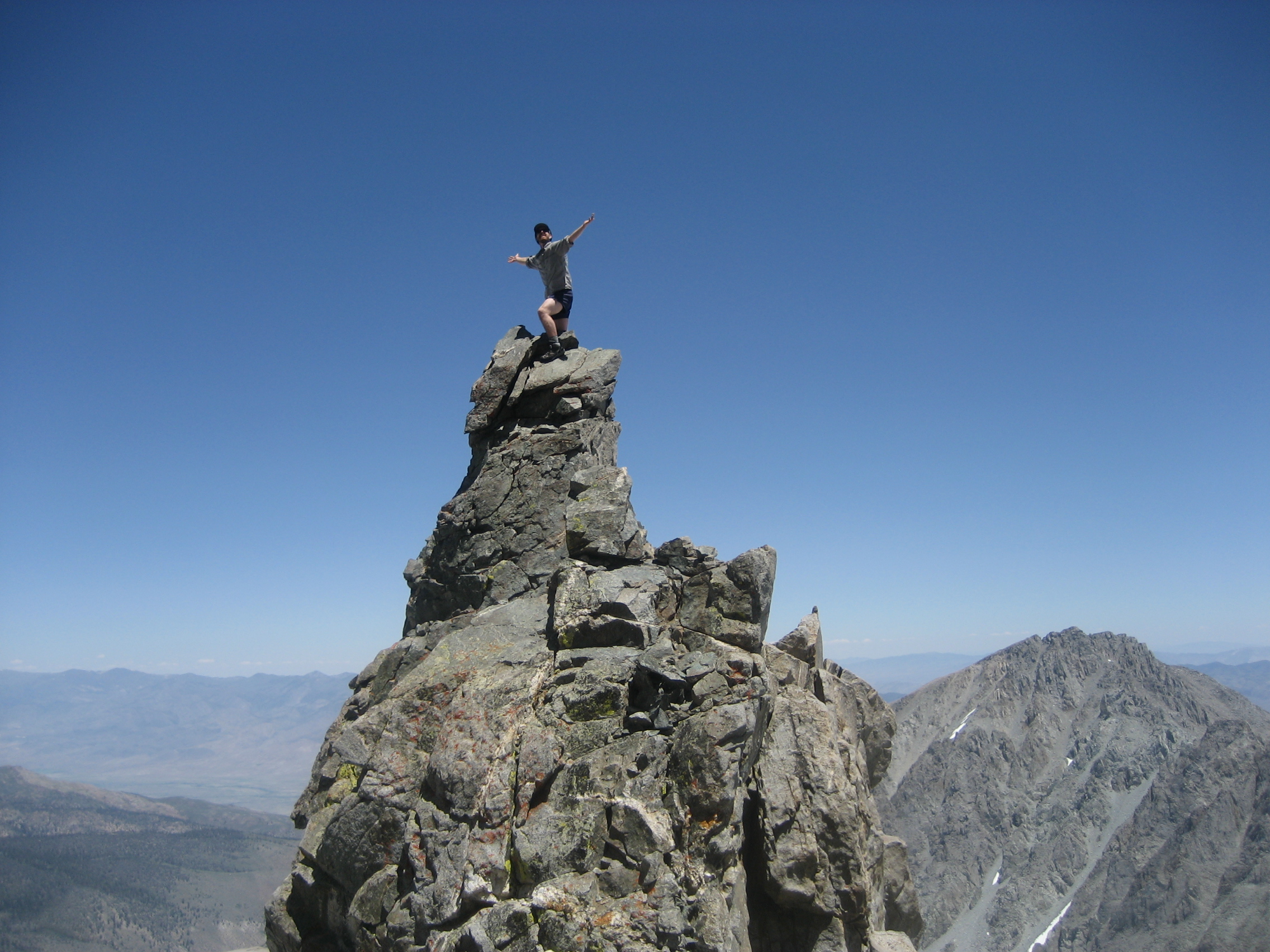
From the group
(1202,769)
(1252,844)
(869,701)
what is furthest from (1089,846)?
(869,701)

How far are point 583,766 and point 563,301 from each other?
17318 millimetres

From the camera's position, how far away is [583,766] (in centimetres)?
1578

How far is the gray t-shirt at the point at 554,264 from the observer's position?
2602cm

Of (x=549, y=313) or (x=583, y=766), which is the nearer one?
(x=583, y=766)

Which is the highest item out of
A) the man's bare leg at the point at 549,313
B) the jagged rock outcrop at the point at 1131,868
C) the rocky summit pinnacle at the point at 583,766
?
the man's bare leg at the point at 549,313

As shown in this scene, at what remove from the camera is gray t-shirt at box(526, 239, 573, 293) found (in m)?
26.0

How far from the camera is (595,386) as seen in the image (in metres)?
27.4

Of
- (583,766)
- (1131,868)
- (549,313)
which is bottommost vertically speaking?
(1131,868)

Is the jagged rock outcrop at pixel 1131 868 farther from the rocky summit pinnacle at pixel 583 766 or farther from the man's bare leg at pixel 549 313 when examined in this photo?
the man's bare leg at pixel 549 313

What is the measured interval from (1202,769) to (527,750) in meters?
210

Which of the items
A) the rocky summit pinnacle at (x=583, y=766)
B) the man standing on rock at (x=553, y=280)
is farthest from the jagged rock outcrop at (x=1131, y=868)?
the man standing on rock at (x=553, y=280)

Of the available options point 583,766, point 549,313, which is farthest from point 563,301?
point 583,766

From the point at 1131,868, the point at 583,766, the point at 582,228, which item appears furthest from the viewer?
the point at 1131,868

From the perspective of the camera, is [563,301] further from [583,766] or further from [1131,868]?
[1131,868]
